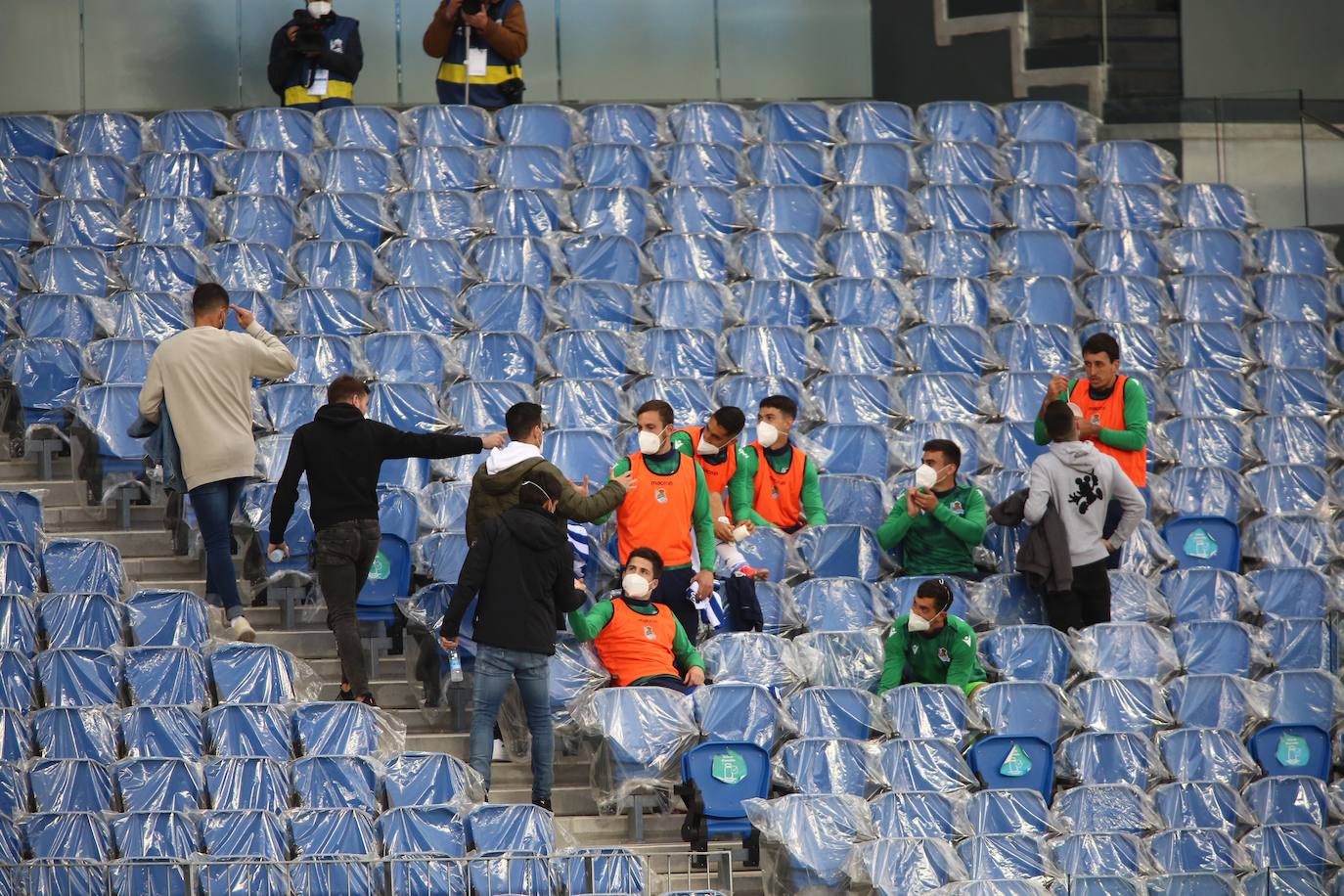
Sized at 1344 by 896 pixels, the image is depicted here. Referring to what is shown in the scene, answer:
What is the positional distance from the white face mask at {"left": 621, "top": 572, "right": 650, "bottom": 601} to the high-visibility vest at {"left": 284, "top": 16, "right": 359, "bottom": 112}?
5958mm

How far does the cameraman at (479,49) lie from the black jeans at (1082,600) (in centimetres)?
564

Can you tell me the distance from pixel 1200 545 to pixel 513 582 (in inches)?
161

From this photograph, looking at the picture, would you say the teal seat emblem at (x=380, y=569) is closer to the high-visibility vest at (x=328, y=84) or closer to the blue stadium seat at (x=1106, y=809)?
the blue stadium seat at (x=1106, y=809)

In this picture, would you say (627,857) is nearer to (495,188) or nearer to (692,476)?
(692,476)

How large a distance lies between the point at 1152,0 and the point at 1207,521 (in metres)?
6.18

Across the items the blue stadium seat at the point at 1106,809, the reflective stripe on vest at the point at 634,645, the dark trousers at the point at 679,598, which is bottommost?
the blue stadium seat at the point at 1106,809

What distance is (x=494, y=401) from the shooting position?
35.2 feet

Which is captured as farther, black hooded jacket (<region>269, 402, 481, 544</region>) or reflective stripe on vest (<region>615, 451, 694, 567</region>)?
reflective stripe on vest (<region>615, 451, 694, 567</region>)

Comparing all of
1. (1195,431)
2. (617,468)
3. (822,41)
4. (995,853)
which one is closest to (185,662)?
(617,468)

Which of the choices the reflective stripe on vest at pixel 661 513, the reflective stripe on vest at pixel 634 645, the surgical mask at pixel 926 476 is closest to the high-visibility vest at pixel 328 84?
the reflective stripe on vest at pixel 661 513

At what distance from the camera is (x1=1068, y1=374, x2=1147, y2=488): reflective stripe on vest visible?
10.6m

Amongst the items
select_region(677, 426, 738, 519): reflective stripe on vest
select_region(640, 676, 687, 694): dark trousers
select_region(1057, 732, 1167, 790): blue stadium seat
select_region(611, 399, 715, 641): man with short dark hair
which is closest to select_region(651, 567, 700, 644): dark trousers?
select_region(611, 399, 715, 641): man with short dark hair

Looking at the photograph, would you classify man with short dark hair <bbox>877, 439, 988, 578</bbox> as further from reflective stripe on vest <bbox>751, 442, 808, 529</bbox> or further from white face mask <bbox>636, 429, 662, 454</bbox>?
white face mask <bbox>636, 429, 662, 454</bbox>

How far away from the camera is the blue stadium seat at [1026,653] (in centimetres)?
958
